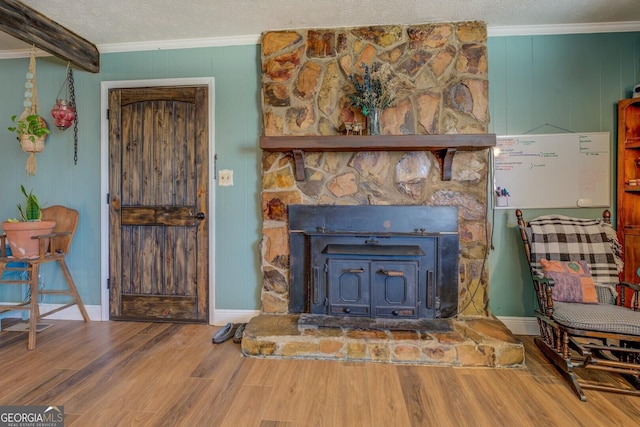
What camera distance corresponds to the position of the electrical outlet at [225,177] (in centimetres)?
277

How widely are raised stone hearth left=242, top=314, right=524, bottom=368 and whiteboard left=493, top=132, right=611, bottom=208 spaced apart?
1065mm

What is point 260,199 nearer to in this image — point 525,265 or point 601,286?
point 525,265

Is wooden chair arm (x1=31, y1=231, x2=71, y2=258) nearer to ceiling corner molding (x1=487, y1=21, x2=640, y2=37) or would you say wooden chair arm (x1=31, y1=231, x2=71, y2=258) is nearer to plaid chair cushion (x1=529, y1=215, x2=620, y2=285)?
plaid chair cushion (x1=529, y1=215, x2=620, y2=285)

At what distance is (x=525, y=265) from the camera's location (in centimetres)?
262

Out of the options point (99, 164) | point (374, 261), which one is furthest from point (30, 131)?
point (374, 261)

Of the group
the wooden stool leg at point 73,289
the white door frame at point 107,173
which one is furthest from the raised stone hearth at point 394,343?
the wooden stool leg at point 73,289

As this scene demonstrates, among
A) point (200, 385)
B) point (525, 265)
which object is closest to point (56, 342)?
point (200, 385)

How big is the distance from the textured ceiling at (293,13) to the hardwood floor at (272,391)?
2.44 meters

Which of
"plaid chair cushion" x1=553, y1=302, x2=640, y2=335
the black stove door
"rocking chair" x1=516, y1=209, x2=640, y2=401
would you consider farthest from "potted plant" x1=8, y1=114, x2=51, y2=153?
"plaid chair cushion" x1=553, y1=302, x2=640, y2=335

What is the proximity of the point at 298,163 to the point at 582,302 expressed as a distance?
2.18 meters

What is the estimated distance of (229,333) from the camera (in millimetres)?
2514

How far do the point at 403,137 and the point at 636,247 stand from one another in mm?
1905

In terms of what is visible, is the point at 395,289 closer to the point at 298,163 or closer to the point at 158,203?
the point at 298,163

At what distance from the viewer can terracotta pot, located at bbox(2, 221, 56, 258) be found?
243cm
